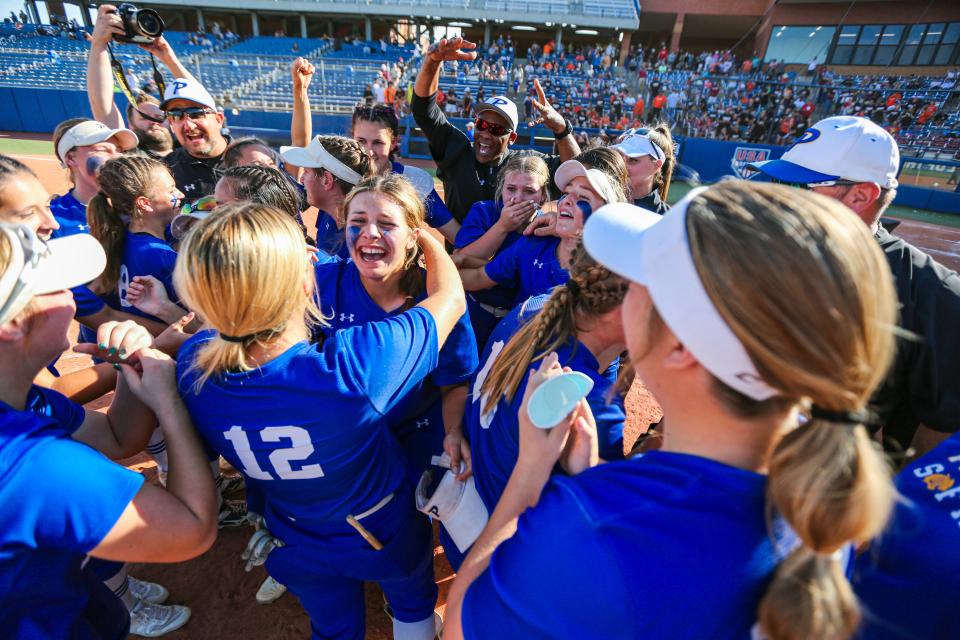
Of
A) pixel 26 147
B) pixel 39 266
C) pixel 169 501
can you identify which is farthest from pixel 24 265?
pixel 26 147

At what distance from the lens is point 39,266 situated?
1316 mm

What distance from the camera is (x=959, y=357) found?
1875mm

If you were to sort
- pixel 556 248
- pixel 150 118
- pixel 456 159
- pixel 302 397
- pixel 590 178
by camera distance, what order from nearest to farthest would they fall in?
1. pixel 302 397
2. pixel 590 178
3. pixel 556 248
4. pixel 456 159
5. pixel 150 118

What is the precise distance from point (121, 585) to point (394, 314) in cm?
191

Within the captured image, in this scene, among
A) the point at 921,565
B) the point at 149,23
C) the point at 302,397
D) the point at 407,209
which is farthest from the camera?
the point at 149,23

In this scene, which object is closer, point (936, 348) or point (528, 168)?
point (936, 348)

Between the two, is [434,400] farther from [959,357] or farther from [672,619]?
[959,357]

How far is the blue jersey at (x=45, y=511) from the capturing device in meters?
1.11

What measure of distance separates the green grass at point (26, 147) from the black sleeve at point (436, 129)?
1712cm

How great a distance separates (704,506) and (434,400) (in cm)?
169

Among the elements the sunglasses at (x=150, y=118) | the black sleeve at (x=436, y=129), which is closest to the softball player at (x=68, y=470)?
the black sleeve at (x=436, y=129)

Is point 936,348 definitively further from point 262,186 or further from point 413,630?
point 262,186

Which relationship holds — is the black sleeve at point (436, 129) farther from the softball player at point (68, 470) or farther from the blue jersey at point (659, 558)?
the blue jersey at point (659, 558)

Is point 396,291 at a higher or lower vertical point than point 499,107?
lower
